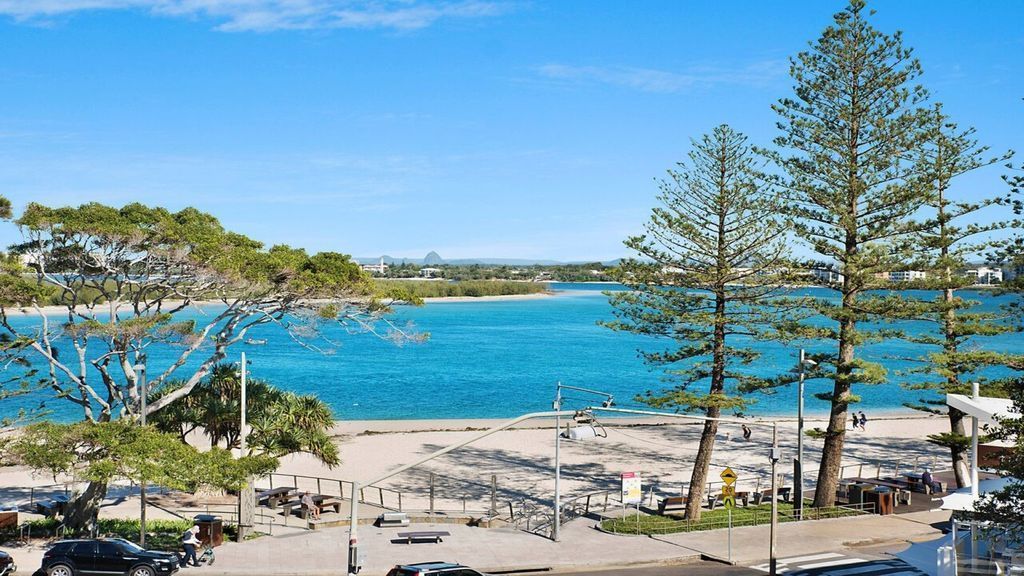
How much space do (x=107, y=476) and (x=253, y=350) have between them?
100 meters

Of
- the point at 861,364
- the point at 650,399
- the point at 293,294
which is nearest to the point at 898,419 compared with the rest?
the point at 861,364

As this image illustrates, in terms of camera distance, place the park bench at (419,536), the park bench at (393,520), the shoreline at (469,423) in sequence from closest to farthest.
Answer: the park bench at (419,536) < the park bench at (393,520) < the shoreline at (469,423)

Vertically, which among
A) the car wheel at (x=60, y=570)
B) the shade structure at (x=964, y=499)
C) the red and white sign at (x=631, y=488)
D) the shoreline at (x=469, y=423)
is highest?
the shade structure at (x=964, y=499)

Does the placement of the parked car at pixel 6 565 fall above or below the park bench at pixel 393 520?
above

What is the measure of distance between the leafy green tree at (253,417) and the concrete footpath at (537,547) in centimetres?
373

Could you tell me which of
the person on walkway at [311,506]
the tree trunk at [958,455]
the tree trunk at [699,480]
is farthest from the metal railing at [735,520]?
the person on walkway at [311,506]

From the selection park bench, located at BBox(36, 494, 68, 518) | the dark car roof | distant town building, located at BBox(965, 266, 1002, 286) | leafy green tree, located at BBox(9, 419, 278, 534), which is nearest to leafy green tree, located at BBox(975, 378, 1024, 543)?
the dark car roof

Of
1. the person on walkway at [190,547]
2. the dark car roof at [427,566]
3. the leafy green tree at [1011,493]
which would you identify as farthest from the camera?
the person on walkway at [190,547]

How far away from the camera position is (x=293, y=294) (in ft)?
86.5

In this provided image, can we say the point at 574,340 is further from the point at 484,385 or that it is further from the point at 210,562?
the point at 210,562

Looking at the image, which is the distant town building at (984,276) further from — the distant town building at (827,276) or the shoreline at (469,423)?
the shoreline at (469,423)

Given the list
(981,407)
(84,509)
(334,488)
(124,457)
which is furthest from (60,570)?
(981,407)

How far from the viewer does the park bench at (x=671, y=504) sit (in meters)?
28.9

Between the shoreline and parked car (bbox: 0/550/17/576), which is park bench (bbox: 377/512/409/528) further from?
the shoreline
